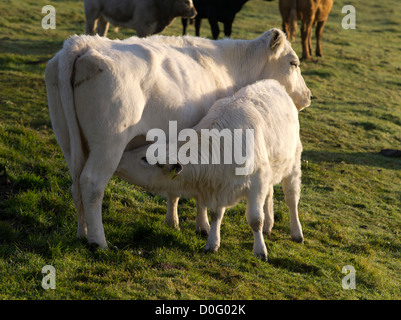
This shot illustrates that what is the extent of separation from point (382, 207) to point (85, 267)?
5.15 meters

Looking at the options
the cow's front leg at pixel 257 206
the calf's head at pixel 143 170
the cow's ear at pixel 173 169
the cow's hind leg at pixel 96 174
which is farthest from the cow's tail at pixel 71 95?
the cow's front leg at pixel 257 206

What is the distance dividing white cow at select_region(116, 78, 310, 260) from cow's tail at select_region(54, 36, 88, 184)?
41 cm

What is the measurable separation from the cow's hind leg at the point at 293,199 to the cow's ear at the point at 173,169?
85.4 inches

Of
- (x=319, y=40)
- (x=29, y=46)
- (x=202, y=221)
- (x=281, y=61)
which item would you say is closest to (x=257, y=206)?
(x=202, y=221)

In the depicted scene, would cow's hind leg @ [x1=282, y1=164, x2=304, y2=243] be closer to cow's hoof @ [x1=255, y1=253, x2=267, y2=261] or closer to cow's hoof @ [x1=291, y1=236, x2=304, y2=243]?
cow's hoof @ [x1=291, y1=236, x2=304, y2=243]

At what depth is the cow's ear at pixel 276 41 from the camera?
694 centimetres

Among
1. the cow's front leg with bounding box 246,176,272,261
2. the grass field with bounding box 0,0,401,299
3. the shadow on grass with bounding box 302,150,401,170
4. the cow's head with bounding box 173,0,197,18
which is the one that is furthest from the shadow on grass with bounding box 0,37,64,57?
the cow's front leg with bounding box 246,176,272,261

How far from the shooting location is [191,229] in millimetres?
6344

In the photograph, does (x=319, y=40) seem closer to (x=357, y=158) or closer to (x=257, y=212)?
(x=357, y=158)

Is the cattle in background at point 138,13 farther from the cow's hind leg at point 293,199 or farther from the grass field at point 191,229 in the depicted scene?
the cow's hind leg at point 293,199

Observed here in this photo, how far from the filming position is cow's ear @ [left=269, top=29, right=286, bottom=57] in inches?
273

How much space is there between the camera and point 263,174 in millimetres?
5562

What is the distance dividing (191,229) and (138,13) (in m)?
8.24
